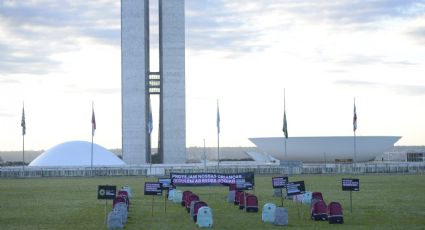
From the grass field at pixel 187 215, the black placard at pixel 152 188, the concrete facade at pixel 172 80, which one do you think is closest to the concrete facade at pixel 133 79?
the concrete facade at pixel 172 80

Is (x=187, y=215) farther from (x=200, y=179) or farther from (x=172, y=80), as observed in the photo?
(x=172, y=80)

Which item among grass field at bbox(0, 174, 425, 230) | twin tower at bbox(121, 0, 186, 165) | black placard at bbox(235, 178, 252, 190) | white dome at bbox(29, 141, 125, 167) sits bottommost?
grass field at bbox(0, 174, 425, 230)

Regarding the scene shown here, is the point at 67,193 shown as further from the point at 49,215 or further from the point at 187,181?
the point at 49,215

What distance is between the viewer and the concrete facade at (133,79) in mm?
100500

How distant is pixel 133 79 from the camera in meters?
101

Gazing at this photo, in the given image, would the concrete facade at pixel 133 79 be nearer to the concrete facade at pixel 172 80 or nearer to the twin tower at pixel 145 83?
the twin tower at pixel 145 83

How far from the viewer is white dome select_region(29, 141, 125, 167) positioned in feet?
311

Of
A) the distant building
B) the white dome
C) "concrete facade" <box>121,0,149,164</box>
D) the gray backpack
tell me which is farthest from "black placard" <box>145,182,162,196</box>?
the distant building

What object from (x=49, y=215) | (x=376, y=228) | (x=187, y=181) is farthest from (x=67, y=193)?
(x=376, y=228)

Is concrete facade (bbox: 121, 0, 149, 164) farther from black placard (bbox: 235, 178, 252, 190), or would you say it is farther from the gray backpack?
the gray backpack

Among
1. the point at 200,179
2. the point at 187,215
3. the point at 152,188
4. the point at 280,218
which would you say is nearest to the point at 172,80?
the point at 200,179

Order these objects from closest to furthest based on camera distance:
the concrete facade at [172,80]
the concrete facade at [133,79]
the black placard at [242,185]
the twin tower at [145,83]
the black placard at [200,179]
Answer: the black placard at [242,185], the black placard at [200,179], the concrete facade at [172,80], the twin tower at [145,83], the concrete facade at [133,79]

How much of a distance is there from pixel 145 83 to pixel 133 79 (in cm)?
172

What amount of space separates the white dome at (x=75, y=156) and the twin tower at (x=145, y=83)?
339 cm
